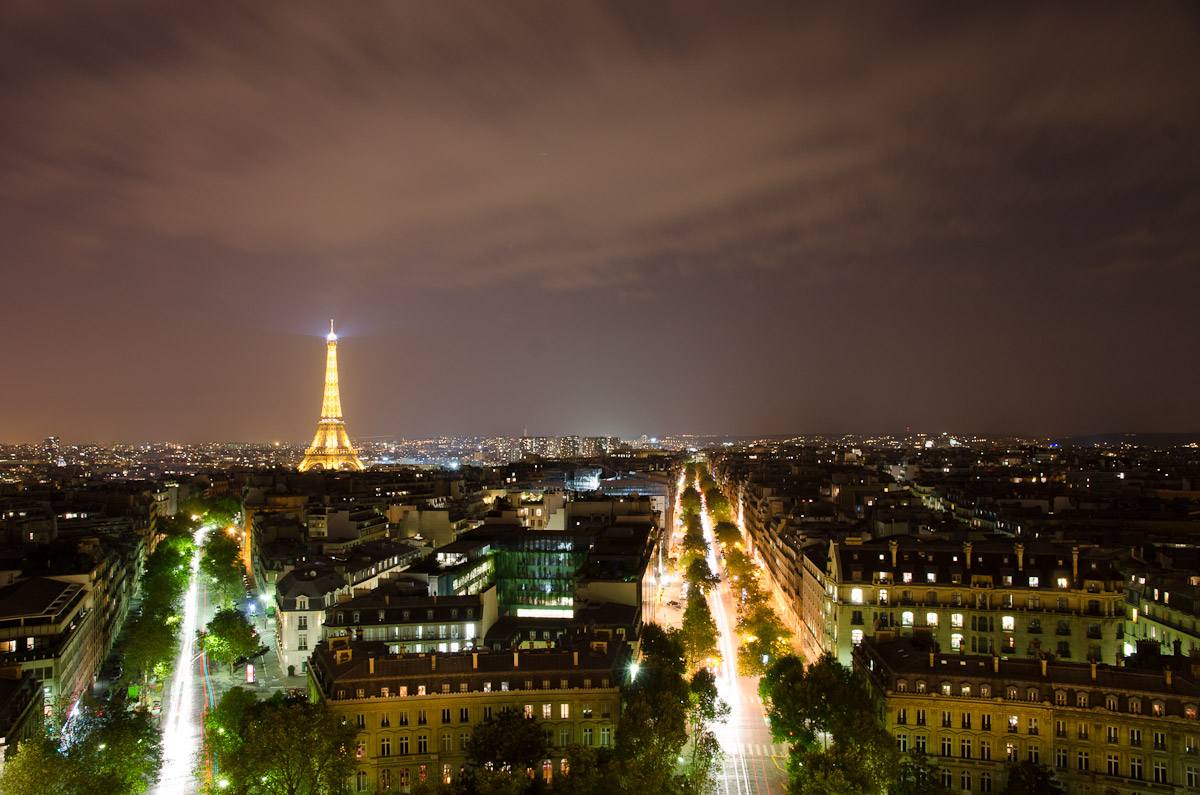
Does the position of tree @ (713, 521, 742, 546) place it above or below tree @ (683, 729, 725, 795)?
above

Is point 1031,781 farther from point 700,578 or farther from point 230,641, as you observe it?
point 230,641

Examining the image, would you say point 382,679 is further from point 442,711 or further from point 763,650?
point 763,650

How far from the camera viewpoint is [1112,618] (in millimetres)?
51625

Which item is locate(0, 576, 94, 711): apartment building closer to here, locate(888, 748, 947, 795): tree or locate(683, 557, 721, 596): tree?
locate(888, 748, 947, 795): tree

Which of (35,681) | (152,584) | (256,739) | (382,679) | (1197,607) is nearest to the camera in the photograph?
(256,739)

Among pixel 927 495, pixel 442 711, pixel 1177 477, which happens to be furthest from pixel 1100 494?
pixel 442 711

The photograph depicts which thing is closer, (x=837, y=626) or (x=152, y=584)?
(x=837, y=626)

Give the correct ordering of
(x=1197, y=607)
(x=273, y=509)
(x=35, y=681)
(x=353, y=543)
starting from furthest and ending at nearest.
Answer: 1. (x=273, y=509)
2. (x=353, y=543)
3. (x=1197, y=607)
4. (x=35, y=681)

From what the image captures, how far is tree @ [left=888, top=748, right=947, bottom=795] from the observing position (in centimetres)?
3806

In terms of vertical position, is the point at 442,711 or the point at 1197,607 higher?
the point at 1197,607

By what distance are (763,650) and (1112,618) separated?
2138 cm

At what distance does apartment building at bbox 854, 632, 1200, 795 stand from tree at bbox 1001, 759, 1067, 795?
1137mm

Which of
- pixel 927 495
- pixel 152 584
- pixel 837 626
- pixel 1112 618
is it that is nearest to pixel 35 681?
pixel 152 584

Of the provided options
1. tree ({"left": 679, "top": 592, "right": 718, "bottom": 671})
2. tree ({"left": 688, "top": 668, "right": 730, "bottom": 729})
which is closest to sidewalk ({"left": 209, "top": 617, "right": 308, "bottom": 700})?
tree ({"left": 688, "top": 668, "right": 730, "bottom": 729})
